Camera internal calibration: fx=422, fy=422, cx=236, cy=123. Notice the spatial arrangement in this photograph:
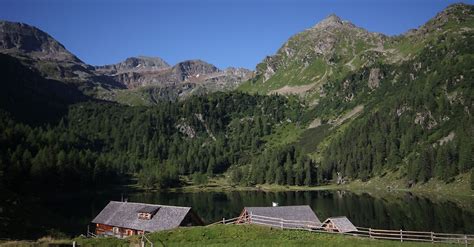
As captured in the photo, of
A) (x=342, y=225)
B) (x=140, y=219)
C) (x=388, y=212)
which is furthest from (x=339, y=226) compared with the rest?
(x=388, y=212)

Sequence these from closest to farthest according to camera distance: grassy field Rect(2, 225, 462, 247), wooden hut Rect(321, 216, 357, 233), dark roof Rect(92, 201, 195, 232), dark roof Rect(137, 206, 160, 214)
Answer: grassy field Rect(2, 225, 462, 247)
wooden hut Rect(321, 216, 357, 233)
dark roof Rect(92, 201, 195, 232)
dark roof Rect(137, 206, 160, 214)

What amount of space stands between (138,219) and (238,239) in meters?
36.8

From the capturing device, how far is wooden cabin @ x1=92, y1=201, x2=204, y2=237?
258ft

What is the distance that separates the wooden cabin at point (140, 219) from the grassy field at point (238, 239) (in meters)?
21.6

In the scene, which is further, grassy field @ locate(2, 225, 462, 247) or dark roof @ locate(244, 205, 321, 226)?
dark roof @ locate(244, 205, 321, 226)

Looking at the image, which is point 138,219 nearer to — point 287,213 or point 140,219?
point 140,219

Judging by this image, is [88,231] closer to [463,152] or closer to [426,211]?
[426,211]

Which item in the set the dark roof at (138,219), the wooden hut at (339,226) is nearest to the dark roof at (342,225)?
the wooden hut at (339,226)

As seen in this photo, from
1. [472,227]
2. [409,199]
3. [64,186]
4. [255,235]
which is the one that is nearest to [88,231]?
[255,235]

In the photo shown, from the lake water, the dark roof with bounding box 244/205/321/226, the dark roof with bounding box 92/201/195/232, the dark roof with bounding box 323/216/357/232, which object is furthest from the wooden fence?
the lake water

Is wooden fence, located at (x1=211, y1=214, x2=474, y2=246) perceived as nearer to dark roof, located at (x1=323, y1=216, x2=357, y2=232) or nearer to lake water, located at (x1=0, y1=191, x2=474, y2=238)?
dark roof, located at (x1=323, y1=216, x2=357, y2=232)

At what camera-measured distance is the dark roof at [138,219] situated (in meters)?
78.2

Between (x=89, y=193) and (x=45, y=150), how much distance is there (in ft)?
88.8

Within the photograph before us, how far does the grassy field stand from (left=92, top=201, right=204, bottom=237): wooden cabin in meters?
21.6
